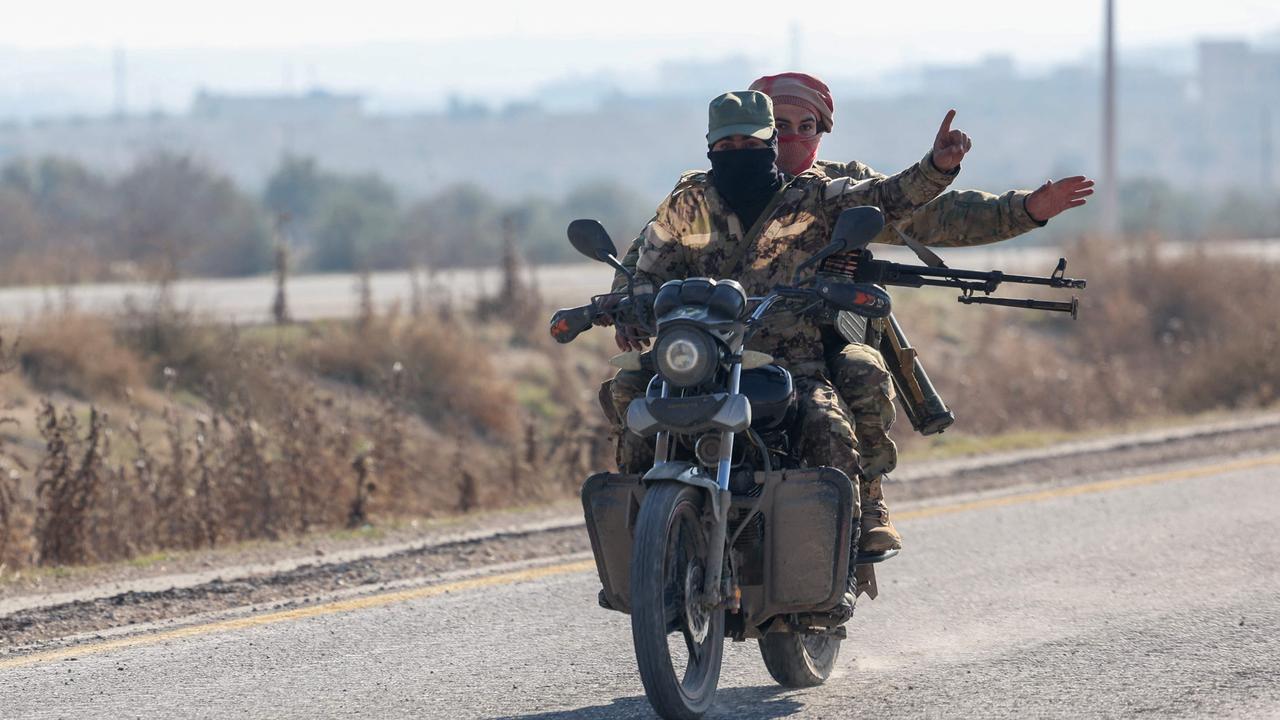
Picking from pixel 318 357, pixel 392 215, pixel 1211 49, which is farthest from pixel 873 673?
pixel 1211 49

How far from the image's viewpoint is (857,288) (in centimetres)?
536

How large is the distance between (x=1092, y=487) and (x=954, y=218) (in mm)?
5287

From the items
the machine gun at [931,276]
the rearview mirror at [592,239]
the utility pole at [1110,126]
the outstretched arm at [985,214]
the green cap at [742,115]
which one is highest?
the utility pole at [1110,126]

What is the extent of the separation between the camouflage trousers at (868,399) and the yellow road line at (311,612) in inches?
102

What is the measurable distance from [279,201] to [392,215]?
1193cm

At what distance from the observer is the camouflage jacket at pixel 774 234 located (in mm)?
5770

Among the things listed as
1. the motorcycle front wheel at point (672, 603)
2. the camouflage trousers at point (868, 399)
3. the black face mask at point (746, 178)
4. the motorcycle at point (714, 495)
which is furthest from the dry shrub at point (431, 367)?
the motorcycle front wheel at point (672, 603)

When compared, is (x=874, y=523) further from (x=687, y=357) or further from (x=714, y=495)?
(x=687, y=357)

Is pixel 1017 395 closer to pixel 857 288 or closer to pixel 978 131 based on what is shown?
pixel 857 288

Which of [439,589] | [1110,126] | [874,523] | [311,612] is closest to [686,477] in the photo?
[874,523]

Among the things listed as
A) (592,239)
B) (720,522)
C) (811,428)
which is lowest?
(720,522)

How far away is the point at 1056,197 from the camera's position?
5.77 metres

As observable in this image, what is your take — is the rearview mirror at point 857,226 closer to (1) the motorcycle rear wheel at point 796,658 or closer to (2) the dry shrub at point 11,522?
(1) the motorcycle rear wheel at point 796,658

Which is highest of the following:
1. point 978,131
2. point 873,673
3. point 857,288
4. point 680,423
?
point 978,131
